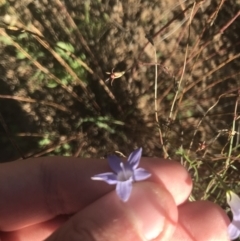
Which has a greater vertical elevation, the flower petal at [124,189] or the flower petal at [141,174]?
the flower petal at [124,189]

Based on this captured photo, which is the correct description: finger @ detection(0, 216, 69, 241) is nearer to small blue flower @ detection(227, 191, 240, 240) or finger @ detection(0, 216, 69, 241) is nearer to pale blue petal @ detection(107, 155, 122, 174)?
pale blue petal @ detection(107, 155, 122, 174)

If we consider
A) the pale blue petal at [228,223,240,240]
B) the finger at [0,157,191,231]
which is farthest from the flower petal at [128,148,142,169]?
the pale blue petal at [228,223,240,240]

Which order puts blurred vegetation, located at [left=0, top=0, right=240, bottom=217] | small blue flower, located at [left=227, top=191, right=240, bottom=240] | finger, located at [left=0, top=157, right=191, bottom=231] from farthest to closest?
1. blurred vegetation, located at [left=0, top=0, right=240, bottom=217]
2. finger, located at [left=0, top=157, right=191, bottom=231]
3. small blue flower, located at [left=227, top=191, right=240, bottom=240]

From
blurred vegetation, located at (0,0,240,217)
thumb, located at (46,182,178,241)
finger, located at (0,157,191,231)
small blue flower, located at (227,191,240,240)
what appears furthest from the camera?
blurred vegetation, located at (0,0,240,217)

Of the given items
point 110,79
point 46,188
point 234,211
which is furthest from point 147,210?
point 110,79

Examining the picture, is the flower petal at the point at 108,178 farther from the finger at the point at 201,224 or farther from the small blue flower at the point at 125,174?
the finger at the point at 201,224

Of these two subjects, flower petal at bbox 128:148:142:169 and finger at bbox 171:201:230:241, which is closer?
flower petal at bbox 128:148:142:169

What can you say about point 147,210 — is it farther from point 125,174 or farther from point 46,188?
point 46,188

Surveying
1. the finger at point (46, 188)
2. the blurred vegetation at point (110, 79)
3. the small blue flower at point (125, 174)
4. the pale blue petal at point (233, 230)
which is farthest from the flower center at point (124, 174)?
the blurred vegetation at point (110, 79)

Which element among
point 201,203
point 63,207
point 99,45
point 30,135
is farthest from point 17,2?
point 201,203
